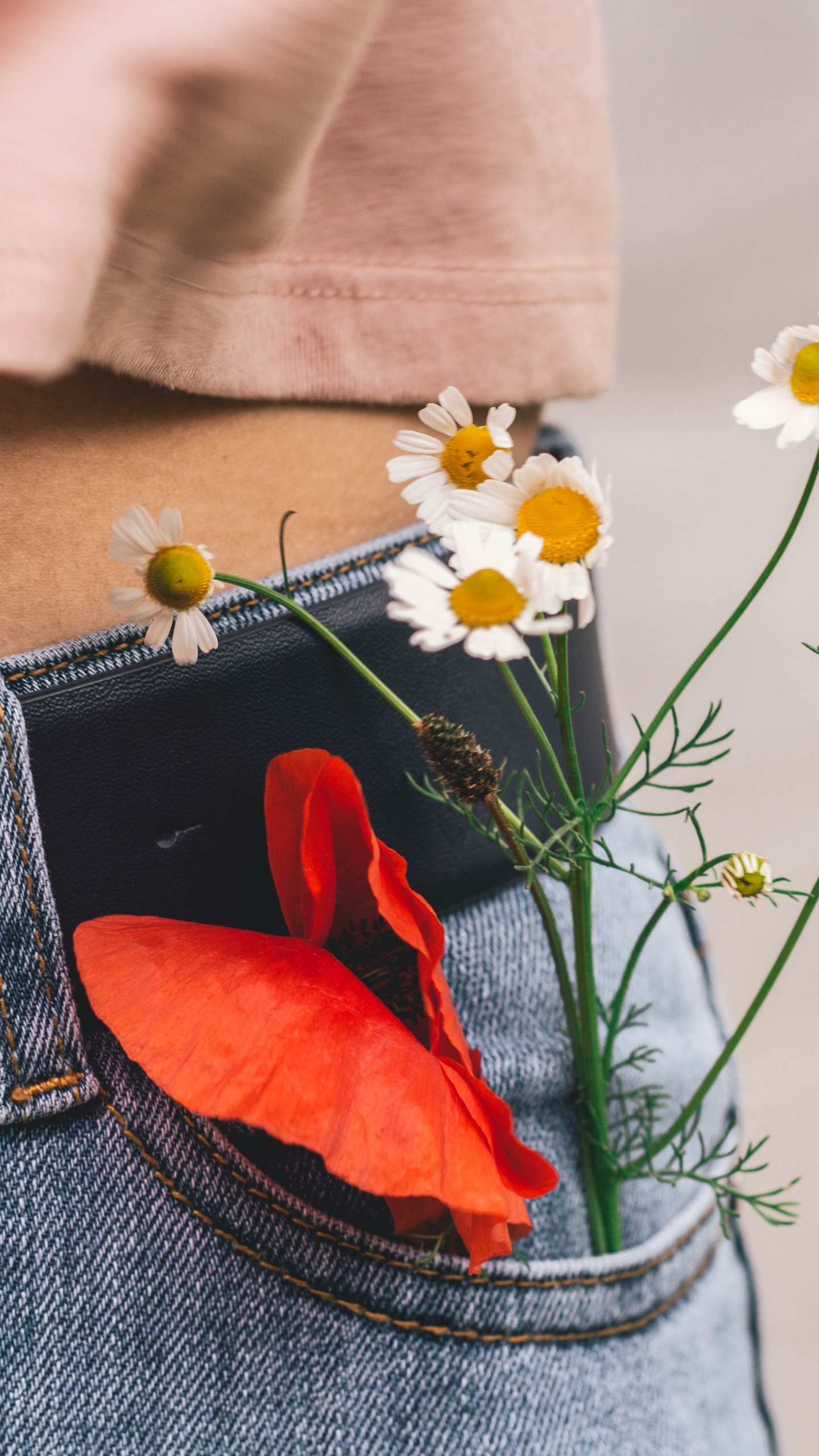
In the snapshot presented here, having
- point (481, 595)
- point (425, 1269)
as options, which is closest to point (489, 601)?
point (481, 595)

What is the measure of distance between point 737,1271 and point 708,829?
0.64 meters

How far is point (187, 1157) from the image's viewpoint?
0.30 metres

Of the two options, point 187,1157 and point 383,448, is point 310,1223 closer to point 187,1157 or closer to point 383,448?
point 187,1157

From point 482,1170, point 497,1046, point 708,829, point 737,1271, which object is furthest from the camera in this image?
point 708,829

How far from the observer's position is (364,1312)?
309 millimetres

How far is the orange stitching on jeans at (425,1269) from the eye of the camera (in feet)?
0.98

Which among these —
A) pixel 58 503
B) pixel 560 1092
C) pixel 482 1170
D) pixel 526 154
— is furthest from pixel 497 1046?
pixel 526 154

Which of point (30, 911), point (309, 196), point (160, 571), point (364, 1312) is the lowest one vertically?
point (364, 1312)

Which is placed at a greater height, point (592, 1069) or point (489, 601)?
point (489, 601)

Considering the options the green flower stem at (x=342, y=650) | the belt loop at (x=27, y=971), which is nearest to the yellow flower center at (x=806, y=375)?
the green flower stem at (x=342, y=650)

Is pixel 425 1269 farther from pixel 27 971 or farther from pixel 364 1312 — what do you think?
pixel 27 971

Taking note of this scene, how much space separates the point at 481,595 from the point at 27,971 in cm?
18

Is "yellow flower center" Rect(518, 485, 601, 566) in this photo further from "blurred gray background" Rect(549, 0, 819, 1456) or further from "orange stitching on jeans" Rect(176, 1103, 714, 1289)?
"blurred gray background" Rect(549, 0, 819, 1456)

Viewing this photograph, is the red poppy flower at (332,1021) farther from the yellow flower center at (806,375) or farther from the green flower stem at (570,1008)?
the yellow flower center at (806,375)
